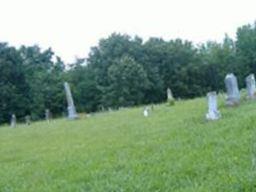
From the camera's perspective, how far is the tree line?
5788 centimetres

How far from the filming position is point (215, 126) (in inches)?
501

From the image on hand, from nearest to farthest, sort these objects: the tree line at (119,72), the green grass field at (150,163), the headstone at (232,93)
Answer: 1. the green grass field at (150,163)
2. the headstone at (232,93)
3. the tree line at (119,72)

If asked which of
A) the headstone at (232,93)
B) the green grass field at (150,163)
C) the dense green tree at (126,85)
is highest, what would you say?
the dense green tree at (126,85)

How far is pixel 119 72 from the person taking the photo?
60156mm

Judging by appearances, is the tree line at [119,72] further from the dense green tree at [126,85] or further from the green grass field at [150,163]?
the green grass field at [150,163]

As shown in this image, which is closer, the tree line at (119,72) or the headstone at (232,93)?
the headstone at (232,93)

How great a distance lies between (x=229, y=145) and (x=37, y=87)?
5030 centimetres

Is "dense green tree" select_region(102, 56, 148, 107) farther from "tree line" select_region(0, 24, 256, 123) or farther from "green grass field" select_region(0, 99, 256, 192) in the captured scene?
"green grass field" select_region(0, 99, 256, 192)

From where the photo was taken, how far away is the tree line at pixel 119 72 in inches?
2279

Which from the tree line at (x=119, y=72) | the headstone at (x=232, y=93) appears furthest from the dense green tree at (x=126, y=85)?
the headstone at (x=232, y=93)

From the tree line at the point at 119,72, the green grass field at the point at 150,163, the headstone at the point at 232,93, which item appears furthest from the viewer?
the tree line at the point at 119,72

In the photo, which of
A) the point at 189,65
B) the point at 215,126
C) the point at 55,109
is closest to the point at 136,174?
the point at 215,126

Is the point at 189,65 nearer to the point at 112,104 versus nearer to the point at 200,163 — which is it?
the point at 112,104

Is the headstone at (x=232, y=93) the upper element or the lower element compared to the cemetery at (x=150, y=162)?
upper
